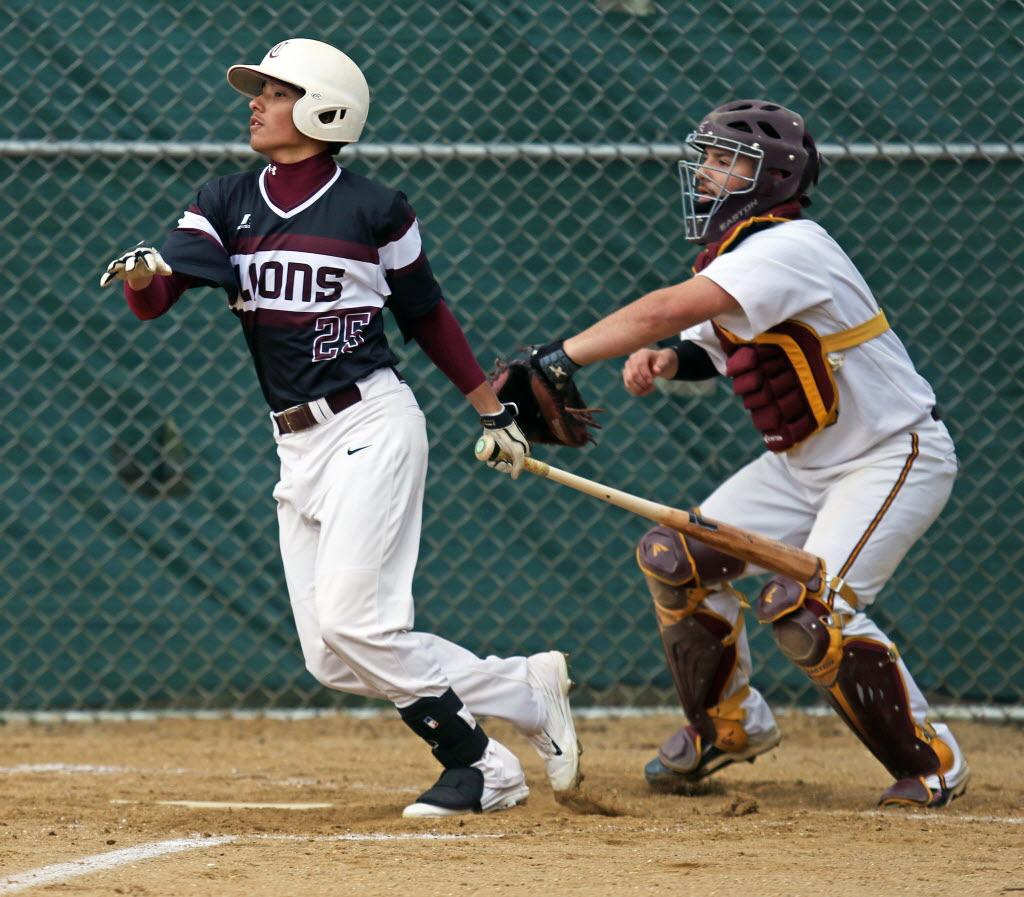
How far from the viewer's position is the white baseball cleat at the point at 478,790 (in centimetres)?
368

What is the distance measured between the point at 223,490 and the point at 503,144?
1635 mm

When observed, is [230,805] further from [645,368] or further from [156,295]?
[645,368]

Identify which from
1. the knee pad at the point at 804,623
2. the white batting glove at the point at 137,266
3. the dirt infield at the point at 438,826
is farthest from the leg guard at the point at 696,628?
the white batting glove at the point at 137,266

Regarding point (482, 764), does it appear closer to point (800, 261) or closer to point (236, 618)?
point (800, 261)

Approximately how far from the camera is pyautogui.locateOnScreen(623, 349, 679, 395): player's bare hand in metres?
4.10

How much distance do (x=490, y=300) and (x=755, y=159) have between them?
175 centimetres

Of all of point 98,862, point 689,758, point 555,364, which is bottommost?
point 98,862

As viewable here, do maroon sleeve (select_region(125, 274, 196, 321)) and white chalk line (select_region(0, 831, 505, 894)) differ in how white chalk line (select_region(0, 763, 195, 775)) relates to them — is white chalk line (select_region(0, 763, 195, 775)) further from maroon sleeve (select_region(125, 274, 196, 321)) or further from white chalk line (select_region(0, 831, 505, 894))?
maroon sleeve (select_region(125, 274, 196, 321))

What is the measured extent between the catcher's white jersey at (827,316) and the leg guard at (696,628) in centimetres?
39

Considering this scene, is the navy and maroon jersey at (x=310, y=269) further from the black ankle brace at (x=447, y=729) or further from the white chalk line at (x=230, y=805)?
the white chalk line at (x=230, y=805)

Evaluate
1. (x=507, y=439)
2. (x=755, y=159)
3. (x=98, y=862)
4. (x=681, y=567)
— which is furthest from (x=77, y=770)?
(x=755, y=159)

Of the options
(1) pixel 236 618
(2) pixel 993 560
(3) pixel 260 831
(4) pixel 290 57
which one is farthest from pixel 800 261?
(1) pixel 236 618

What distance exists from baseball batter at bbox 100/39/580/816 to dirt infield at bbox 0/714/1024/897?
14.1 inches

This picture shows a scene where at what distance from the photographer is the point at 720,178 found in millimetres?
3994
